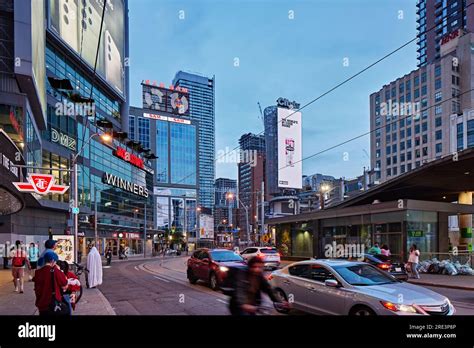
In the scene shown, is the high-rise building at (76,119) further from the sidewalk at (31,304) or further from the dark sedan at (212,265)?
the dark sedan at (212,265)

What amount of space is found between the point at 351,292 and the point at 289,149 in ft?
103

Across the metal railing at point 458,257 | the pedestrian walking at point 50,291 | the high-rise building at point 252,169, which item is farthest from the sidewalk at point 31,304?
the high-rise building at point 252,169

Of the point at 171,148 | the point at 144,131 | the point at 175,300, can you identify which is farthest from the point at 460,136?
the point at 175,300

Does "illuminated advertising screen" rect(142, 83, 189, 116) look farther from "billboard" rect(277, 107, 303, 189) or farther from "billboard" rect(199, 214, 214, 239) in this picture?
"billboard" rect(277, 107, 303, 189)

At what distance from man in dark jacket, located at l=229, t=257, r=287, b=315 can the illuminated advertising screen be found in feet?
403

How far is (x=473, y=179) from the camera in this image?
28.7 meters

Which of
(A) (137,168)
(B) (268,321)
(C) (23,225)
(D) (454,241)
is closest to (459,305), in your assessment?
(B) (268,321)

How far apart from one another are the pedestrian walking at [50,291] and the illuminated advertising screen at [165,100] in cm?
12187

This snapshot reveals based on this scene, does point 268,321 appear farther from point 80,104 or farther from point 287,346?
point 80,104

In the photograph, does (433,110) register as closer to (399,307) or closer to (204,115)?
(204,115)

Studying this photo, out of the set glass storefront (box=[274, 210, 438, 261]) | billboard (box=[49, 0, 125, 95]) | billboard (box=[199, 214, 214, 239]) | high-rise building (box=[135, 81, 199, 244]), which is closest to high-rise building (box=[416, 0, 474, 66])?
high-rise building (box=[135, 81, 199, 244])

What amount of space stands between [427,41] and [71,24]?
138m

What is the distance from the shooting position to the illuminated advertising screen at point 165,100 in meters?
127

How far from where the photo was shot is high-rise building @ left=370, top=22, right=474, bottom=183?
94562mm
